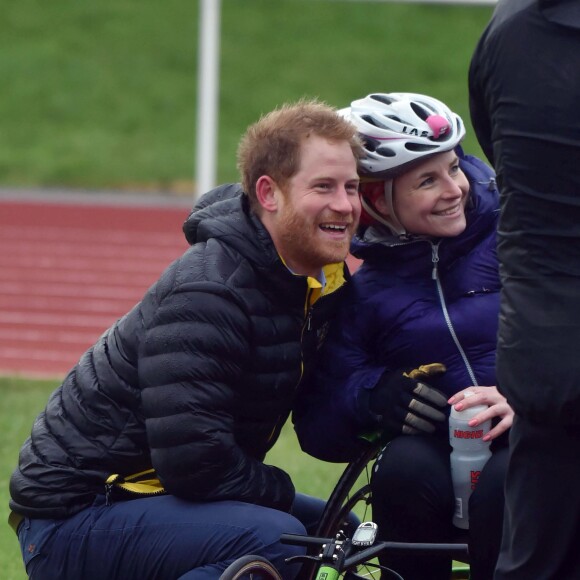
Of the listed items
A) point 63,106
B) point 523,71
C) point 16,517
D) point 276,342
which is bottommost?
point 63,106

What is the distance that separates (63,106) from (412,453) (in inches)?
809

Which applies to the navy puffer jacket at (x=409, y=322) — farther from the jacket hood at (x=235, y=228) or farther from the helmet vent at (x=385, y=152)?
the jacket hood at (x=235, y=228)

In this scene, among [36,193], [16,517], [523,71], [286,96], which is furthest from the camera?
[286,96]

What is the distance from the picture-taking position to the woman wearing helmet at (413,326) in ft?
12.9

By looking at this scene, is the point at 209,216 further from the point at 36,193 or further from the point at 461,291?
the point at 36,193

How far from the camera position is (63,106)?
78.1ft

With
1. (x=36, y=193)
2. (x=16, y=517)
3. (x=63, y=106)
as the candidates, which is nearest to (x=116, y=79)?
(x=63, y=106)

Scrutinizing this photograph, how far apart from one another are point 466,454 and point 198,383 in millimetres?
730

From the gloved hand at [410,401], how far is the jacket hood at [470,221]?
0.36 m

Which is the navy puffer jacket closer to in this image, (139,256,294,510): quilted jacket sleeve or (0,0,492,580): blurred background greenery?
(139,256,294,510): quilted jacket sleeve

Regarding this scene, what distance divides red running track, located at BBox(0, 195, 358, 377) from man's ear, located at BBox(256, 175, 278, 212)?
5.73 m

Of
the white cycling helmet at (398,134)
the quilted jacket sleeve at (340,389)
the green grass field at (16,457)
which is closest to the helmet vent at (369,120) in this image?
the white cycling helmet at (398,134)

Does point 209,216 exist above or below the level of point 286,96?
above

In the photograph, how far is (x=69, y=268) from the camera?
45.2 feet
